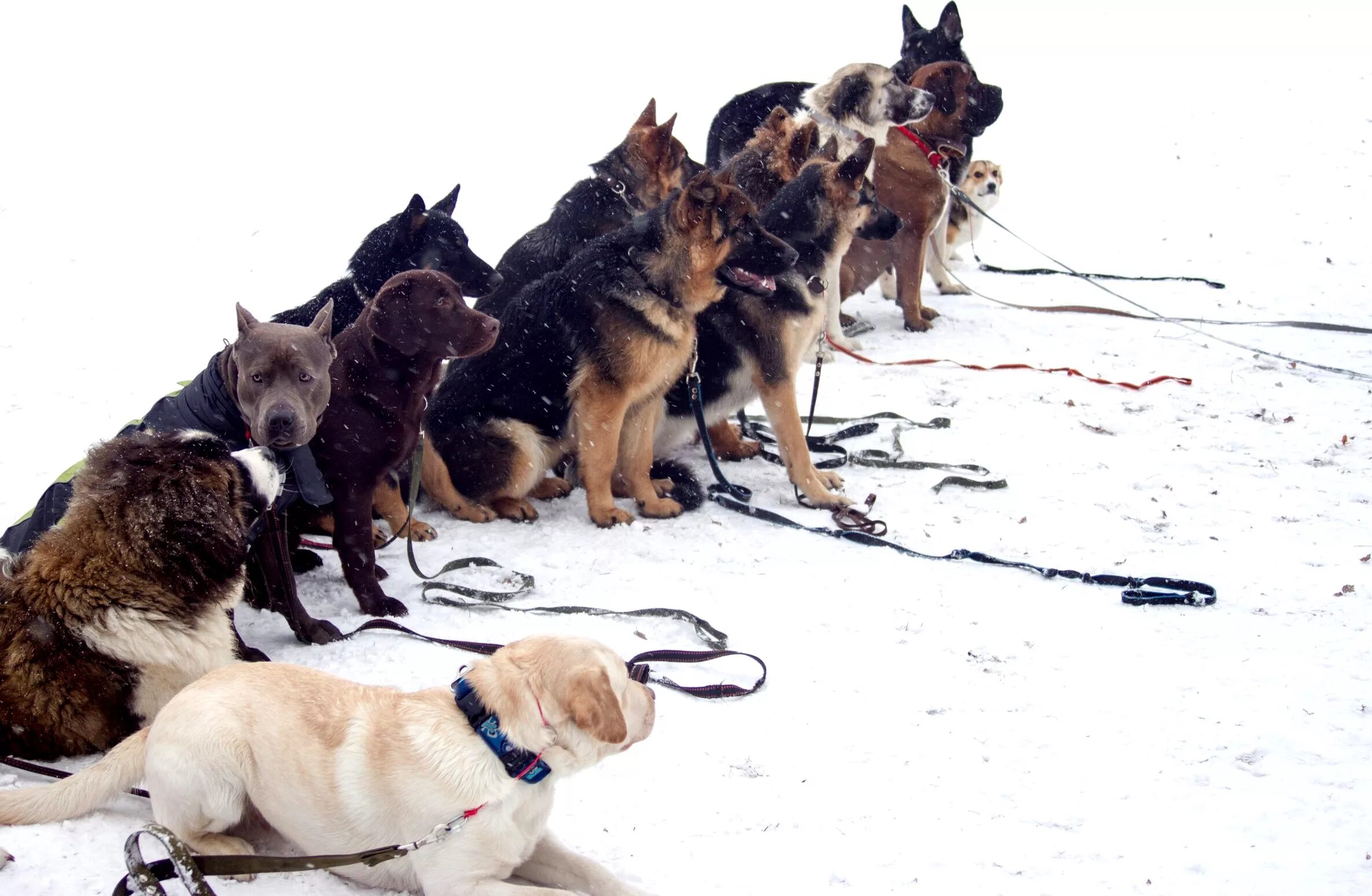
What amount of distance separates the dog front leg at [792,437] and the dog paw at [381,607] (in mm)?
2826

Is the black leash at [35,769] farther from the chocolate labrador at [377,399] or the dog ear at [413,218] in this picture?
the dog ear at [413,218]

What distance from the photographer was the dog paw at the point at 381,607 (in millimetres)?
4648

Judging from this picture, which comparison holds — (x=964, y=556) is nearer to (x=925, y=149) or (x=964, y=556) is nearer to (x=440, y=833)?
(x=440, y=833)

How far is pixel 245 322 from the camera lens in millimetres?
4191

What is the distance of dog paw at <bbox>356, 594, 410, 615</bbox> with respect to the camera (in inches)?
183

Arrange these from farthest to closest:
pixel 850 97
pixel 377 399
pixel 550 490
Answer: pixel 850 97, pixel 550 490, pixel 377 399

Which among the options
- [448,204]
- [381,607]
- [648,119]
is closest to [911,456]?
[648,119]

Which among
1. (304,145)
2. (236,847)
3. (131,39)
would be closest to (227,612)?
(236,847)

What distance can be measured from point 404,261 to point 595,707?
418 cm

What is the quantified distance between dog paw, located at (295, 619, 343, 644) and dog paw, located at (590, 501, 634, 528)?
6.37 feet

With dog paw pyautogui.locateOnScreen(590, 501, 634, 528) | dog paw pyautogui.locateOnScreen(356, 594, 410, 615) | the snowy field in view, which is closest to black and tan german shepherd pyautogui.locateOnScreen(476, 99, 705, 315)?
dog paw pyautogui.locateOnScreen(590, 501, 634, 528)

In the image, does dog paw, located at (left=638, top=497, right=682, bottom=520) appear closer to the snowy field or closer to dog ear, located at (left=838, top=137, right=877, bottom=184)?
the snowy field

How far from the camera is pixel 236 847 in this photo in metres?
2.80

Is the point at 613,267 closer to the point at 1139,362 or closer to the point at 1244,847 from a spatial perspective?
the point at 1244,847
